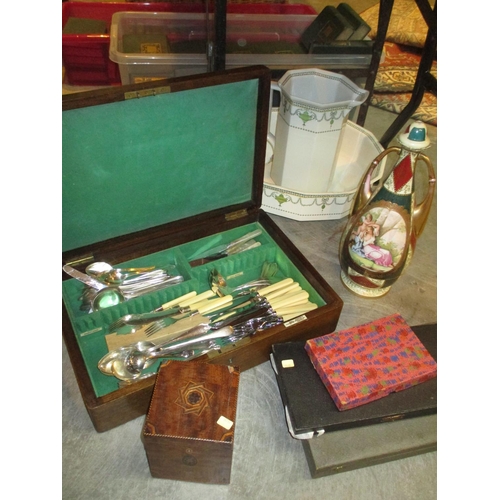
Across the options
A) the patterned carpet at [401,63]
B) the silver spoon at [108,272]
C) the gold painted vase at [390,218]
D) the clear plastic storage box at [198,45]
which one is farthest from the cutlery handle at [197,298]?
the patterned carpet at [401,63]

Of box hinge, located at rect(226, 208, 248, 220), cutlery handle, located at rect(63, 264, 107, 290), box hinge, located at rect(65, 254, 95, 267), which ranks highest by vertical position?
box hinge, located at rect(226, 208, 248, 220)

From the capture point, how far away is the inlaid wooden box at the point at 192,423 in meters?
0.47

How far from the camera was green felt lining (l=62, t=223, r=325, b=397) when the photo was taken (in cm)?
67

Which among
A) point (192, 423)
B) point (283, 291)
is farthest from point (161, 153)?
point (192, 423)

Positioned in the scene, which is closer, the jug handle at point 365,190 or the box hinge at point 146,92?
the box hinge at point 146,92

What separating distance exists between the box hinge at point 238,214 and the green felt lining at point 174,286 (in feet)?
0.11

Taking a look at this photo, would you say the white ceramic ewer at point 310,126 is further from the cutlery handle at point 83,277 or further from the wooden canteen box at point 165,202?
the cutlery handle at point 83,277

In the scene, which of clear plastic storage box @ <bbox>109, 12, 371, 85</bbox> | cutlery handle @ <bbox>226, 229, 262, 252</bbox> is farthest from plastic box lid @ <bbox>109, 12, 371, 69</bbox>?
cutlery handle @ <bbox>226, 229, 262, 252</bbox>

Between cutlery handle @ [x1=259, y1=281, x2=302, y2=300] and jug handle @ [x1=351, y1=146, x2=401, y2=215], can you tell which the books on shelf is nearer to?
jug handle @ [x1=351, y1=146, x2=401, y2=215]

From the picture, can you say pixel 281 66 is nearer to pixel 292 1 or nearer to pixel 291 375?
pixel 292 1

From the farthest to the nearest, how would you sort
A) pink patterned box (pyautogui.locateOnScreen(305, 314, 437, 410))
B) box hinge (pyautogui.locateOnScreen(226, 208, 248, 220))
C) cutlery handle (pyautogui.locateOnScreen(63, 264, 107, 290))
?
box hinge (pyautogui.locateOnScreen(226, 208, 248, 220)) < cutlery handle (pyautogui.locateOnScreen(63, 264, 107, 290)) < pink patterned box (pyautogui.locateOnScreen(305, 314, 437, 410))

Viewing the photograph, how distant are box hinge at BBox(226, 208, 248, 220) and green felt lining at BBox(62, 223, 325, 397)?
0.03 meters

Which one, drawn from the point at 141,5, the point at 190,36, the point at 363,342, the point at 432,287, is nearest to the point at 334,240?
the point at 432,287

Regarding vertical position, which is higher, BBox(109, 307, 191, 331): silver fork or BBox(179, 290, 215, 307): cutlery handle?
BBox(179, 290, 215, 307): cutlery handle
